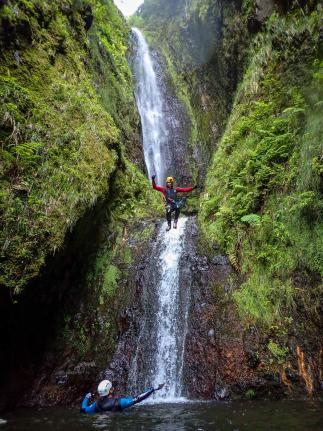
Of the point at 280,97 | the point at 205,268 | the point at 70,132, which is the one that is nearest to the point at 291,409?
the point at 205,268

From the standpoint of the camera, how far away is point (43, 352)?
924 centimetres

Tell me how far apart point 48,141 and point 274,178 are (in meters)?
6.05

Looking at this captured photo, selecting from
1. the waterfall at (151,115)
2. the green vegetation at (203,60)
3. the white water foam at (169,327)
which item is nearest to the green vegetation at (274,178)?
the white water foam at (169,327)

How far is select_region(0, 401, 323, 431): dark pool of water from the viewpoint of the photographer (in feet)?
17.6

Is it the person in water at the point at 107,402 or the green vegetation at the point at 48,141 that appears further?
the green vegetation at the point at 48,141

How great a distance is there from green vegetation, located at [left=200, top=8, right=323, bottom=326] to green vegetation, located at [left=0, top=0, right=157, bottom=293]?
12.4 ft

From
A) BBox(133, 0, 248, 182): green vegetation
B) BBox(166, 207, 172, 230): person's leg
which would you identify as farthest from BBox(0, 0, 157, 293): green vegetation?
BBox(133, 0, 248, 182): green vegetation

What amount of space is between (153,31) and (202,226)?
79.1 ft

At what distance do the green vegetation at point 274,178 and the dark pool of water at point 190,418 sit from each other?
2.17m

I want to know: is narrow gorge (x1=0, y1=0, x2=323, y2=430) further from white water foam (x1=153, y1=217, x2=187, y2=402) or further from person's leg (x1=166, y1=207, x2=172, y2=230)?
person's leg (x1=166, y1=207, x2=172, y2=230)

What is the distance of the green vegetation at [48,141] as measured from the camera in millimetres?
7527

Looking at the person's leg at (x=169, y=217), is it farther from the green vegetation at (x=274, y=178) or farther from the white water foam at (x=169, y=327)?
the green vegetation at (x=274, y=178)

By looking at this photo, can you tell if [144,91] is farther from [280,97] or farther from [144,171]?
[280,97]

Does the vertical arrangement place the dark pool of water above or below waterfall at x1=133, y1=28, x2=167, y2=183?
below
